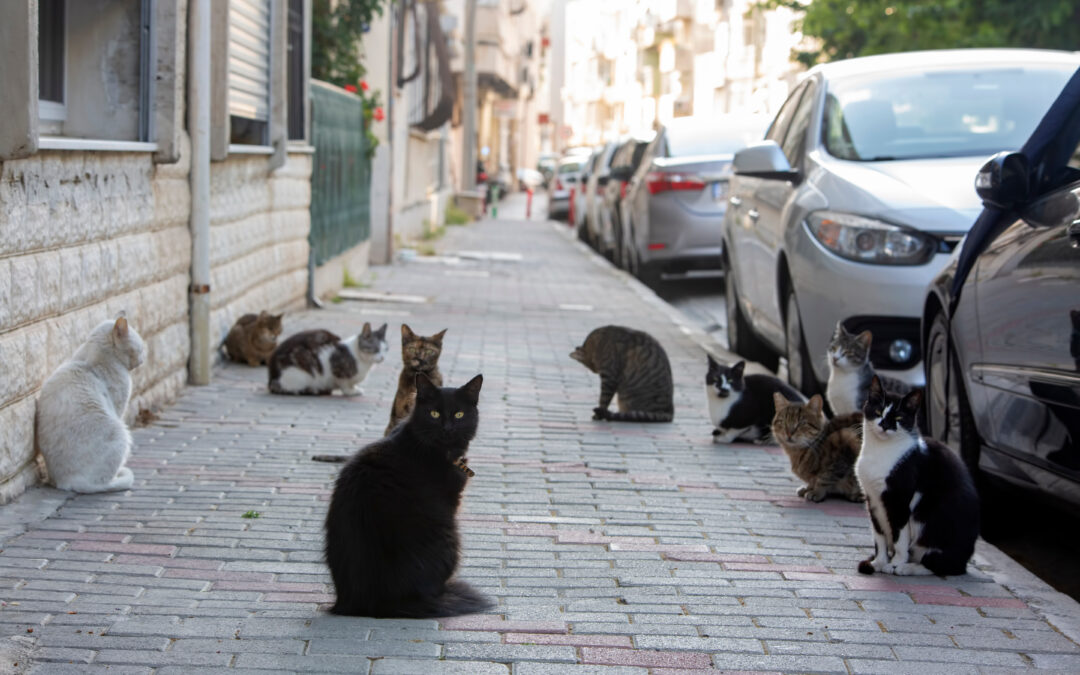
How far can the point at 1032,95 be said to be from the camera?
324 inches

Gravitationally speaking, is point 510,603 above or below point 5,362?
below

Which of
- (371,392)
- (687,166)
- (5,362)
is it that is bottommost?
(371,392)

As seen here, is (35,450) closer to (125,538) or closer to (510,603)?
(125,538)

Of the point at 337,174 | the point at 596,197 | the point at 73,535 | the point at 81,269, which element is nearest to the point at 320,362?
the point at 81,269

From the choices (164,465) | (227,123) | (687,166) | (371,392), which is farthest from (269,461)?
(687,166)

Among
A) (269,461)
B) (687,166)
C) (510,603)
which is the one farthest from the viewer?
(687,166)

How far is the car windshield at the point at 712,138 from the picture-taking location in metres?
15.4

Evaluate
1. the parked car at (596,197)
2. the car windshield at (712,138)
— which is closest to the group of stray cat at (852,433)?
the car windshield at (712,138)

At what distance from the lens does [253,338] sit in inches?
368

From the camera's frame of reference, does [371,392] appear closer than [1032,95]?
No

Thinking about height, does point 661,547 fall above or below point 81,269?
below

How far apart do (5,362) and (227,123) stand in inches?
150

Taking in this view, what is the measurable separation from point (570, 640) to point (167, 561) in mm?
1605

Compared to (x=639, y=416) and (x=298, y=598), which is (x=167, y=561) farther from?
(x=639, y=416)
